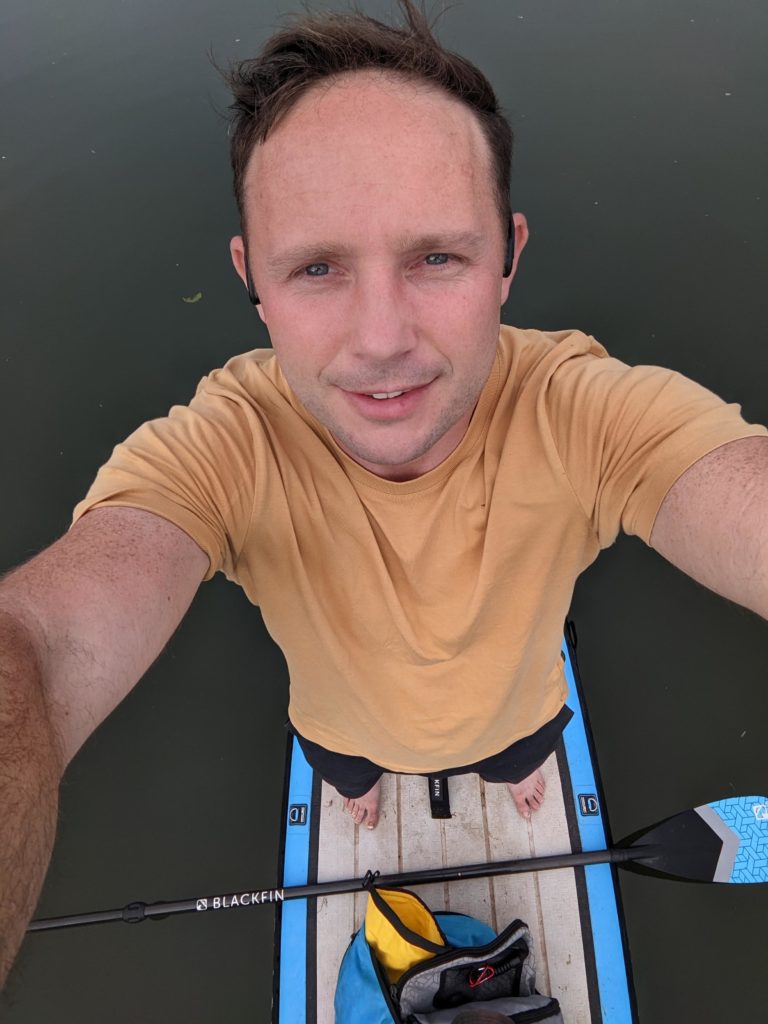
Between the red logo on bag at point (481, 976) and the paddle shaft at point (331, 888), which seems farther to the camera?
the paddle shaft at point (331, 888)

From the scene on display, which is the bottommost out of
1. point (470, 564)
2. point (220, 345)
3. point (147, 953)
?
point (147, 953)

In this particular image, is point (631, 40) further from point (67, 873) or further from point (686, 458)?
point (67, 873)

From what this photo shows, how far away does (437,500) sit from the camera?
117cm

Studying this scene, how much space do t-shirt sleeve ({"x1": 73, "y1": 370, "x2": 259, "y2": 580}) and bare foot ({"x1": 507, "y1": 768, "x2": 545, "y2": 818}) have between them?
171 centimetres

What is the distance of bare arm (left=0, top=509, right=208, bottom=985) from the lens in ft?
2.45

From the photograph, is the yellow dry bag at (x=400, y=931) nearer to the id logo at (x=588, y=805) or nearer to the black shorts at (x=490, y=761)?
the black shorts at (x=490, y=761)

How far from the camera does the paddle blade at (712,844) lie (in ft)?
8.01

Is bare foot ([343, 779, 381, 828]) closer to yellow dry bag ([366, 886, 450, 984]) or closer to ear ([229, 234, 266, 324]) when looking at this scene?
yellow dry bag ([366, 886, 450, 984])

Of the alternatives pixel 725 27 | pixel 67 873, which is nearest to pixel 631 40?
pixel 725 27

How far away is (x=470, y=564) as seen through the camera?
1209mm

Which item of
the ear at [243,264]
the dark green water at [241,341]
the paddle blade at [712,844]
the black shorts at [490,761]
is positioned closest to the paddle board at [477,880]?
the paddle blade at [712,844]

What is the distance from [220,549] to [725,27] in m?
4.99

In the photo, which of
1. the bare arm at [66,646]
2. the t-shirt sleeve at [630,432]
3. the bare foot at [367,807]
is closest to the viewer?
the bare arm at [66,646]

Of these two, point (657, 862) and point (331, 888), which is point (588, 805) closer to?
point (657, 862)
